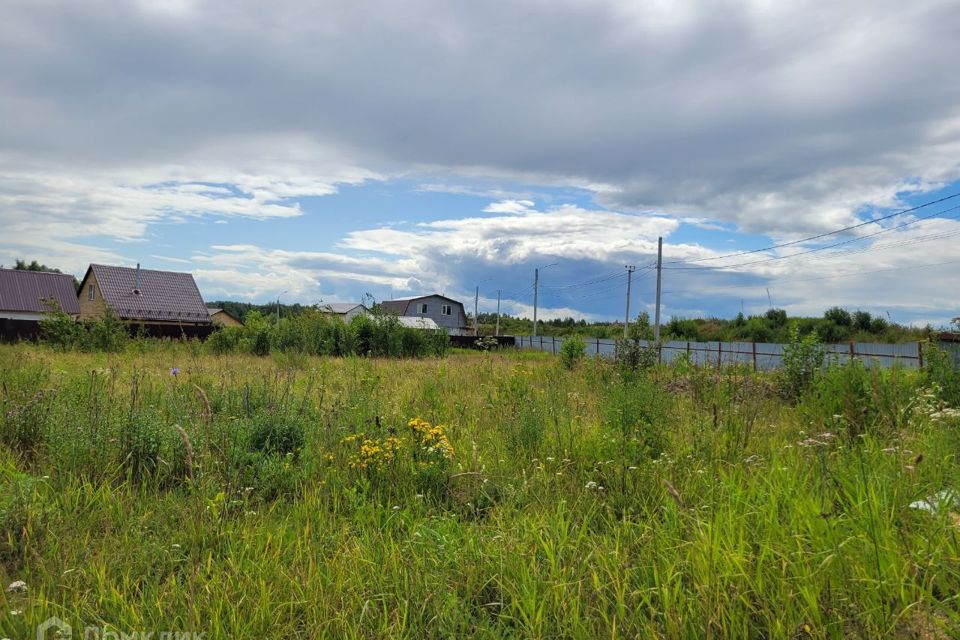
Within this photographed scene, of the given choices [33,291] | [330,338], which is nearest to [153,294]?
[33,291]

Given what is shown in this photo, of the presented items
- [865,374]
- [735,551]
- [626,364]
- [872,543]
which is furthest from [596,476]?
[626,364]

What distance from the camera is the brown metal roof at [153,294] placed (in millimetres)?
37375

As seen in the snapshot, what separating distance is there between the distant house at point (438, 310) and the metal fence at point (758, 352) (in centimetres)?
2244

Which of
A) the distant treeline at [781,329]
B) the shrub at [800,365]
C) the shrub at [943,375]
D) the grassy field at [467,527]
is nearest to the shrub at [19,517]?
the grassy field at [467,527]

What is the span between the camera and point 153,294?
38.8 m

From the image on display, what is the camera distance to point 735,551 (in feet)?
7.41

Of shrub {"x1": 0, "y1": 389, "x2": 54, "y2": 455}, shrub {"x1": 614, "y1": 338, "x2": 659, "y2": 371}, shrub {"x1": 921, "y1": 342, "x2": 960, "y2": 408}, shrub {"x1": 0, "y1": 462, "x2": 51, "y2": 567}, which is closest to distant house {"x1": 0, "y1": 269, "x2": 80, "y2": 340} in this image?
shrub {"x1": 614, "y1": 338, "x2": 659, "y2": 371}

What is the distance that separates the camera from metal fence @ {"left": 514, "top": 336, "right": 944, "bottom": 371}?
8.77 m

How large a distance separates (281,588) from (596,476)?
2.11m

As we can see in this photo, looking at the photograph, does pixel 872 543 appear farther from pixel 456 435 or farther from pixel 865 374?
pixel 865 374

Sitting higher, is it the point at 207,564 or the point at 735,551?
the point at 735,551

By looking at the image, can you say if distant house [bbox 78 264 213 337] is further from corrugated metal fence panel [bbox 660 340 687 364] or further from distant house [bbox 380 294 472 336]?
corrugated metal fence panel [bbox 660 340 687 364]

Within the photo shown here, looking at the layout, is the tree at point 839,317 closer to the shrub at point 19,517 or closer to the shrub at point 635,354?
the shrub at point 635,354

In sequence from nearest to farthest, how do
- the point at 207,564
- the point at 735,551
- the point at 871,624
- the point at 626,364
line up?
the point at 871,624 < the point at 735,551 < the point at 207,564 < the point at 626,364
